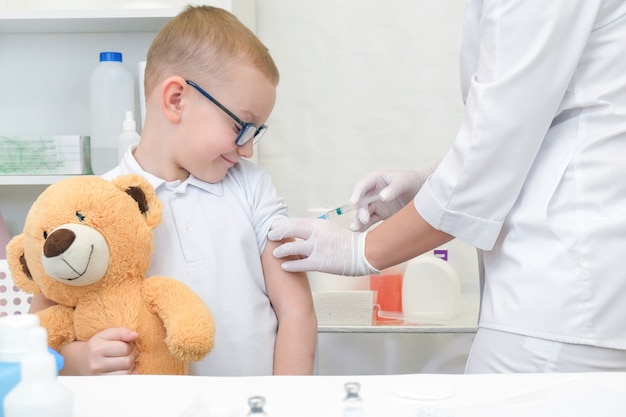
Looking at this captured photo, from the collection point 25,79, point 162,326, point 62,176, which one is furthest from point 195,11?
point 25,79

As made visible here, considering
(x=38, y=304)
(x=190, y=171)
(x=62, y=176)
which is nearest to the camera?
(x=38, y=304)

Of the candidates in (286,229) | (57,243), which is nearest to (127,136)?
(286,229)

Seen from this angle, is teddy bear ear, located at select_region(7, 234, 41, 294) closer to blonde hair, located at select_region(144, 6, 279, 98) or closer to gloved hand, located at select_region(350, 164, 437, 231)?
blonde hair, located at select_region(144, 6, 279, 98)

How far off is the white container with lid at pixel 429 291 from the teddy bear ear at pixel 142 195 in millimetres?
978

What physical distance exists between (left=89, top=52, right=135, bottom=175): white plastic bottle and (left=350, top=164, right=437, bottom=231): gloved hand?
82 cm

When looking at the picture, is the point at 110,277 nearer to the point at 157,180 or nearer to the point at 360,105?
the point at 157,180

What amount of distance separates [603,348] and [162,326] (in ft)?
2.38

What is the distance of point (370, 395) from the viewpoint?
0.85m

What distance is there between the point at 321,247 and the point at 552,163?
0.53 meters

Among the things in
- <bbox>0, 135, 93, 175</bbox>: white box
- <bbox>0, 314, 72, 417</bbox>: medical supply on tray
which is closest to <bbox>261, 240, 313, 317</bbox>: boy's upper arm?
<bbox>0, 314, 72, 417</bbox>: medical supply on tray

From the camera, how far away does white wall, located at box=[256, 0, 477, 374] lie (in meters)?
2.25

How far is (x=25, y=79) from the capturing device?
2242 millimetres

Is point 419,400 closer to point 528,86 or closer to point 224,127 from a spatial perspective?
point 528,86

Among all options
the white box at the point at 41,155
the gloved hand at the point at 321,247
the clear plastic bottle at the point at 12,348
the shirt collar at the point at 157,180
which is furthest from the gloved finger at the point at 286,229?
the white box at the point at 41,155
